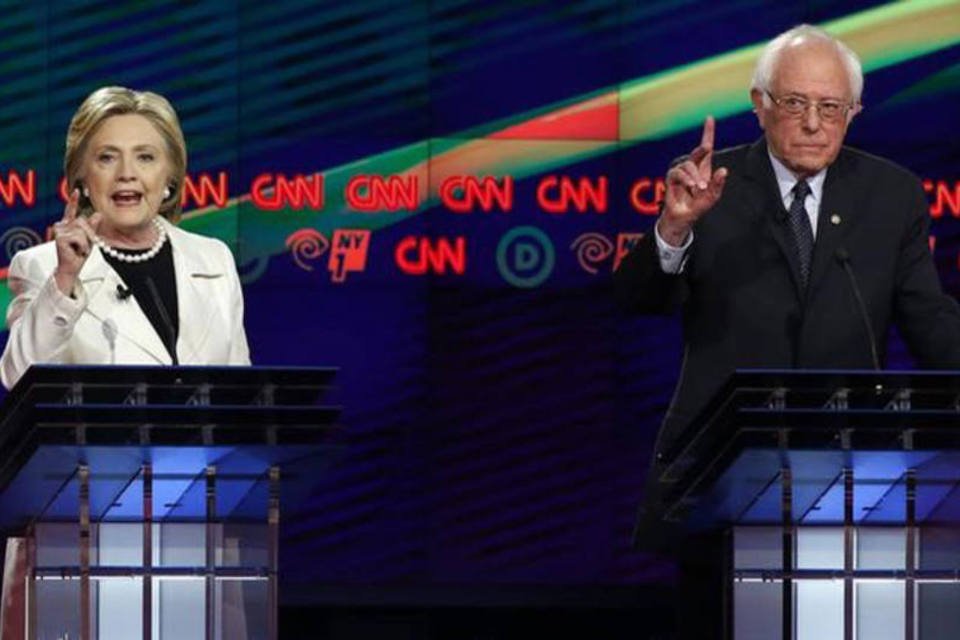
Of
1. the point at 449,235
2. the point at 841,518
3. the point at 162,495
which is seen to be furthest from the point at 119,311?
the point at 449,235

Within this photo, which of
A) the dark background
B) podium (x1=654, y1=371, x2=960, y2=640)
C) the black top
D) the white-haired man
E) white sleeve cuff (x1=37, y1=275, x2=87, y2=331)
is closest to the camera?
podium (x1=654, y1=371, x2=960, y2=640)

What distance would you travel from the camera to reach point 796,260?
19.8 ft

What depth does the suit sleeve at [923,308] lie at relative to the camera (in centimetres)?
602

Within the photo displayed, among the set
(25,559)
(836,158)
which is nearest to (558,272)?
(836,158)

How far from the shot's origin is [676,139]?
927cm

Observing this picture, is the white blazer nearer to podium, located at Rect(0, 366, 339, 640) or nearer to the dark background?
podium, located at Rect(0, 366, 339, 640)

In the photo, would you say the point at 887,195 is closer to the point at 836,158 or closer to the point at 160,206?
the point at 836,158

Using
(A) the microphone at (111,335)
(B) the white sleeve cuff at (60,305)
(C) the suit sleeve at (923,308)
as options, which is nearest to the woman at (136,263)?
(A) the microphone at (111,335)

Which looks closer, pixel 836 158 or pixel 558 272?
pixel 836 158

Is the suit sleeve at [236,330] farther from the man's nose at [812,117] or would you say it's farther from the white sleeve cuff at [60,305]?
the man's nose at [812,117]

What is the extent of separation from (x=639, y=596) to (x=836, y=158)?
3324 mm

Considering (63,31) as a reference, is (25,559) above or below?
below

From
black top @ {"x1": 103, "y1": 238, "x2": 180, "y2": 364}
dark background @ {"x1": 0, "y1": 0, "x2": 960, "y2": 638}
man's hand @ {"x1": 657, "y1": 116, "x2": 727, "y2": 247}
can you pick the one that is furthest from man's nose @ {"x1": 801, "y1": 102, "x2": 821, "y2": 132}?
dark background @ {"x1": 0, "y1": 0, "x2": 960, "y2": 638}

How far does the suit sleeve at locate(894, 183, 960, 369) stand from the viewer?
6.02 metres
